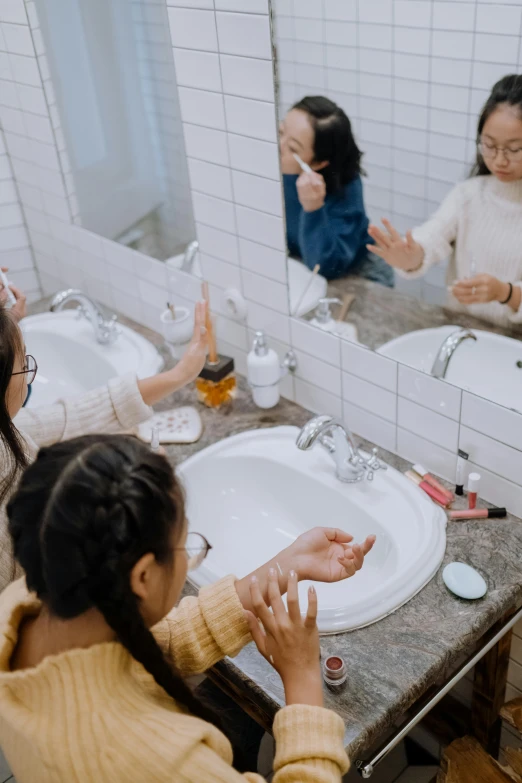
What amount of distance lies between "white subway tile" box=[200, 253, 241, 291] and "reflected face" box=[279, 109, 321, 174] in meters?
0.30

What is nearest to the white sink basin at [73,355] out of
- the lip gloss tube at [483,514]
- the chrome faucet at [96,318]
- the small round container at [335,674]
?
the chrome faucet at [96,318]

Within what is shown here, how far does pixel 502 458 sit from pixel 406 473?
0.70 feet

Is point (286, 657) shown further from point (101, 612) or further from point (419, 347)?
point (419, 347)

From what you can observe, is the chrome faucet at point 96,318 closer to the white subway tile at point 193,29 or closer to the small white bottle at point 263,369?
the small white bottle at point 263,369

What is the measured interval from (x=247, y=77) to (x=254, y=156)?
15cm

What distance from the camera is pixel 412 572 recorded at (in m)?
1.29

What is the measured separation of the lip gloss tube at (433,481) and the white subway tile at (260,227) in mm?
541

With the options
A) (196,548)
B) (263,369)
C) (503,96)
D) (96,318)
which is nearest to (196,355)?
(263,369)

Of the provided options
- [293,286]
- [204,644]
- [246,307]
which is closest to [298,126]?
[293,286]

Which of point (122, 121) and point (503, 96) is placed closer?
point (503, 96)

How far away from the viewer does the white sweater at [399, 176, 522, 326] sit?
1.32 metres

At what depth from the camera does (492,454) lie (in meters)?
1.39

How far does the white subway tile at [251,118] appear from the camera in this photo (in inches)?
58.9

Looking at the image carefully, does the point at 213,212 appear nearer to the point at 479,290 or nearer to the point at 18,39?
the point at 479,290
